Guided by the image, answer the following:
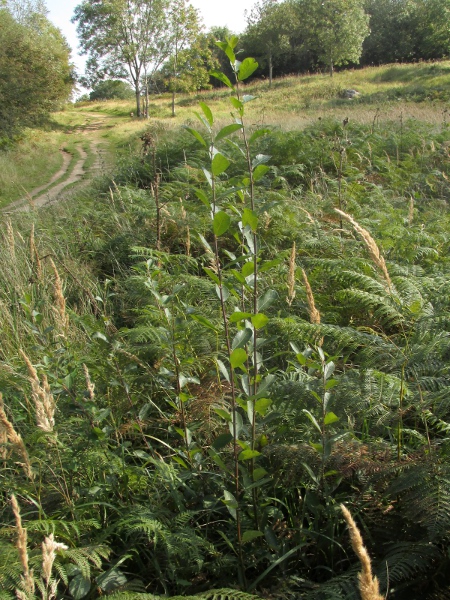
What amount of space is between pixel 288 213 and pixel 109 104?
1703 inches

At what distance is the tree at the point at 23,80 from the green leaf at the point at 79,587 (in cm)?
2337

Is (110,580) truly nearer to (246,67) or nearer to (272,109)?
(246,67)

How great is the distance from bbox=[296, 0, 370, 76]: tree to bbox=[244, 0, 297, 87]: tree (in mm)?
1481

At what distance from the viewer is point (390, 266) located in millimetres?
3396

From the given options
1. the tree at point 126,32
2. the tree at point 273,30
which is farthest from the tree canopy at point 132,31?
the tree at point 273,30

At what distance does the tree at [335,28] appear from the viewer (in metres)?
43.7

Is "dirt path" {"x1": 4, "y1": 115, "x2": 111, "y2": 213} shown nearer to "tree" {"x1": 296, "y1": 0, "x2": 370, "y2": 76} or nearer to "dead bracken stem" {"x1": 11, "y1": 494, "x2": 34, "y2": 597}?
"dead bracken stem" {"x1": 11, "y1": 494, "x2": 34, "y2": 597}

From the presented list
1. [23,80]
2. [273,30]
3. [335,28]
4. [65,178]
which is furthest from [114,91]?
[65,178]

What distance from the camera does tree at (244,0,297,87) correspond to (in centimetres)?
4719

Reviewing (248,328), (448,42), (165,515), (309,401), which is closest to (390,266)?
(309,401)

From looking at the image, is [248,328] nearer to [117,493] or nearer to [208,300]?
[117,493]

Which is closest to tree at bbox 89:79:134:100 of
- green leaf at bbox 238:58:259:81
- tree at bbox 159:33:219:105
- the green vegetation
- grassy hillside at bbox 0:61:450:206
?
grassy hillside at bbox 0:61:450:206

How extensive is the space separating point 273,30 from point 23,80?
105 ft

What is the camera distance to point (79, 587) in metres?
1.67
